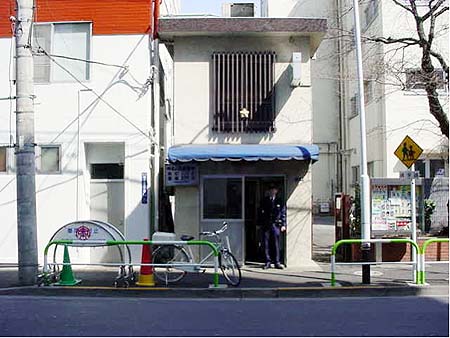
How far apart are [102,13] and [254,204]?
6238 millimetres

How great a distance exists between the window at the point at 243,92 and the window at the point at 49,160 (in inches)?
161

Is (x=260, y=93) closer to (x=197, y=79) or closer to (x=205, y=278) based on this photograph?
(x=197, y=79)

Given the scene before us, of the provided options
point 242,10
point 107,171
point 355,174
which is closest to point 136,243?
point 107,171

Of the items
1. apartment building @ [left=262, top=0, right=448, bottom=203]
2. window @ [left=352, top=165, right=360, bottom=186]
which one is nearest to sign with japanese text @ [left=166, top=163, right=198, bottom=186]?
apartment building @ [left=262, top=0, right=448, bottom=203]

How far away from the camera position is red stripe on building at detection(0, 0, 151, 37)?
1465cm

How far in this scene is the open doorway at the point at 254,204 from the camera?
1462cm

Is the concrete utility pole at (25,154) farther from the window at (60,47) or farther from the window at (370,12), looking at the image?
the window at (370,12)

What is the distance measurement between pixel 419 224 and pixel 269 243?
432 centimetres

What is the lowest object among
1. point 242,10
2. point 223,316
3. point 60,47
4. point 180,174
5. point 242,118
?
point 223,316

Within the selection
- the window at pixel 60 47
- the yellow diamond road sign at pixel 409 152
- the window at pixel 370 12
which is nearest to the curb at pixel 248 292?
the yellow diamond road sign at pixel 409 152

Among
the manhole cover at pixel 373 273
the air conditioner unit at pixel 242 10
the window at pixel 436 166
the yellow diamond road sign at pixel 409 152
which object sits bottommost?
the manhole cover at pixel 373 273

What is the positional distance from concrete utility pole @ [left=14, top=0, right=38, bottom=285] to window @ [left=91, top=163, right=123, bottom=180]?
12.2 ft

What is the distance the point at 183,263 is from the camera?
1136cm

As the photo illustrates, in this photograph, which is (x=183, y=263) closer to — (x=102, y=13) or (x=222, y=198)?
(x=222, y=198)
